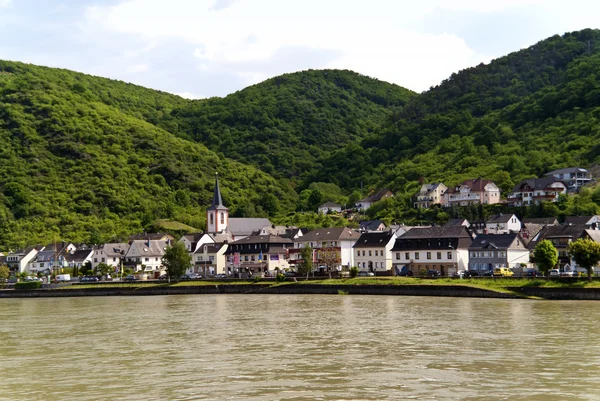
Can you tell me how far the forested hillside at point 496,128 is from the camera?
394 ft

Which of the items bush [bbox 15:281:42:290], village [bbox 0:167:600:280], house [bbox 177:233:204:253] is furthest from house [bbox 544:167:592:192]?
bush [bbox 15:281:42:290]

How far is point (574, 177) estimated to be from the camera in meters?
101

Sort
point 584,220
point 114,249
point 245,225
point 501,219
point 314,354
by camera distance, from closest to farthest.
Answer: point 314,354
point 584,220
point 501,219
point 114,249
point 245,225

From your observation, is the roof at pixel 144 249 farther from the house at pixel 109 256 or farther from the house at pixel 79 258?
the house at pixel 79 258

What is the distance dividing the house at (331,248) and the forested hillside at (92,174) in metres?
38.5

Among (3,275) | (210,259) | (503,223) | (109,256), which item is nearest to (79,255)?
(109,256)

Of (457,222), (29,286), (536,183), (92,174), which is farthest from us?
(92,174)

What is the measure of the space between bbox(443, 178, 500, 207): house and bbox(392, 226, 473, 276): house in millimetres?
33273

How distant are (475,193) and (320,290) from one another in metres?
47.1

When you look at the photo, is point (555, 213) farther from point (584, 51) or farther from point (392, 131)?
point (584, 51)

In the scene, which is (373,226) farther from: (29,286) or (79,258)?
(29,286)

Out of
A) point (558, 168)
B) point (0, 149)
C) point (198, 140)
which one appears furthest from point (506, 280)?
point (198, 140)

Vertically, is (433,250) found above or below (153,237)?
below

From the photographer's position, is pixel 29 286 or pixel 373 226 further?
pixel 373 226
